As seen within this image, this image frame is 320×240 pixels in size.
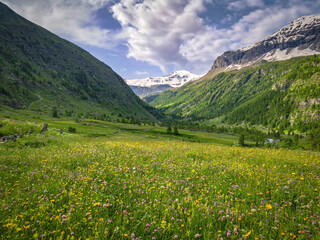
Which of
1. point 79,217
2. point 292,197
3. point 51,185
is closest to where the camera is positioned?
point 79,217

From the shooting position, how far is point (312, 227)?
4145 millimetres

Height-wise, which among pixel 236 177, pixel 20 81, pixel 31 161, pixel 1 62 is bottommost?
pixel 31 161

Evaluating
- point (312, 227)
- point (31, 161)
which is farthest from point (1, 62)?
point (312, 227)

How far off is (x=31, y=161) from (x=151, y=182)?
7.69m

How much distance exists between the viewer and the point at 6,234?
3.66 metres

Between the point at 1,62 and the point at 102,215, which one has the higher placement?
the point at 1,62

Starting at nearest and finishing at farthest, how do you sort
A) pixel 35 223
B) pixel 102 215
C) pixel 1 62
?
pixel 35 223 < pixel 102 215 < pixel 1 62

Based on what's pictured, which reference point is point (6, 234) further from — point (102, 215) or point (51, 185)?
point (51, 185)

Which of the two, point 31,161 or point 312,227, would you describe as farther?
point 31,161

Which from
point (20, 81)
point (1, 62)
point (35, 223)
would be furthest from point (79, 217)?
point (1, 62)

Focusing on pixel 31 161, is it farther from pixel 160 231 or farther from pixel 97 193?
pixel 160 231

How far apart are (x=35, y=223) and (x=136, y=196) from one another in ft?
10.0

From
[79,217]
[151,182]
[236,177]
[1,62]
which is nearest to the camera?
[79,217]

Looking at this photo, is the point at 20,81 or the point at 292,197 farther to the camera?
the point at 20,81
